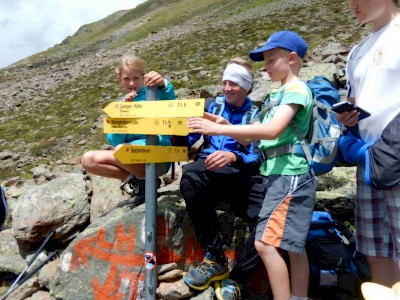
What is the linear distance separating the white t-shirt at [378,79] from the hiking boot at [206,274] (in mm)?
1968

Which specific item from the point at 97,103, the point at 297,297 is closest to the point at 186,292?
the point at 297,297

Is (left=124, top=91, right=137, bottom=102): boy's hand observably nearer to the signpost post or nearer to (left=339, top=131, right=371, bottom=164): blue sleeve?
the signpost post

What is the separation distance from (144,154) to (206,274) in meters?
1.43

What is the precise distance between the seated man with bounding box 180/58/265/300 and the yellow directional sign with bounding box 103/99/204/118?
567 millimetres

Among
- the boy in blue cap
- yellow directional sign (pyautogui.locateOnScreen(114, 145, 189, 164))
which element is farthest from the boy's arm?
yellow directional sign (pyautogui.locateOnScreen(114, 145, 189, 164))

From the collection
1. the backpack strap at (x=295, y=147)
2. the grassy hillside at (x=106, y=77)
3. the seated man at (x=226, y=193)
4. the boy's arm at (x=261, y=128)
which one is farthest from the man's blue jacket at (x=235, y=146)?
the grassy hillside at (x=106, y=77)

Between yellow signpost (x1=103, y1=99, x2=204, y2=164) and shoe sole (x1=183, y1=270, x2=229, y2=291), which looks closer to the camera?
yellow signpost (x1=103, y1=99, x2=204, y2=164)

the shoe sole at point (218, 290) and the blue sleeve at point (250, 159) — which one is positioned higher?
the blue sleeve at point (250, 159)

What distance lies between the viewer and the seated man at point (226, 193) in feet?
13.9

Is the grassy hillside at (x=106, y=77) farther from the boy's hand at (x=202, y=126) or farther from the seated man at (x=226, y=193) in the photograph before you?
the boy's hand at (x=202, y=126)

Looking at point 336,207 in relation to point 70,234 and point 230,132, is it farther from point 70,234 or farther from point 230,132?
A: point 70,234

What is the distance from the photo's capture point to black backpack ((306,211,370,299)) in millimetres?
4172

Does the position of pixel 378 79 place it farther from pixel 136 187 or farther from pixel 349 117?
pixel 136 187

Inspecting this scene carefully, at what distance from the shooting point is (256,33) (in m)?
24.8
